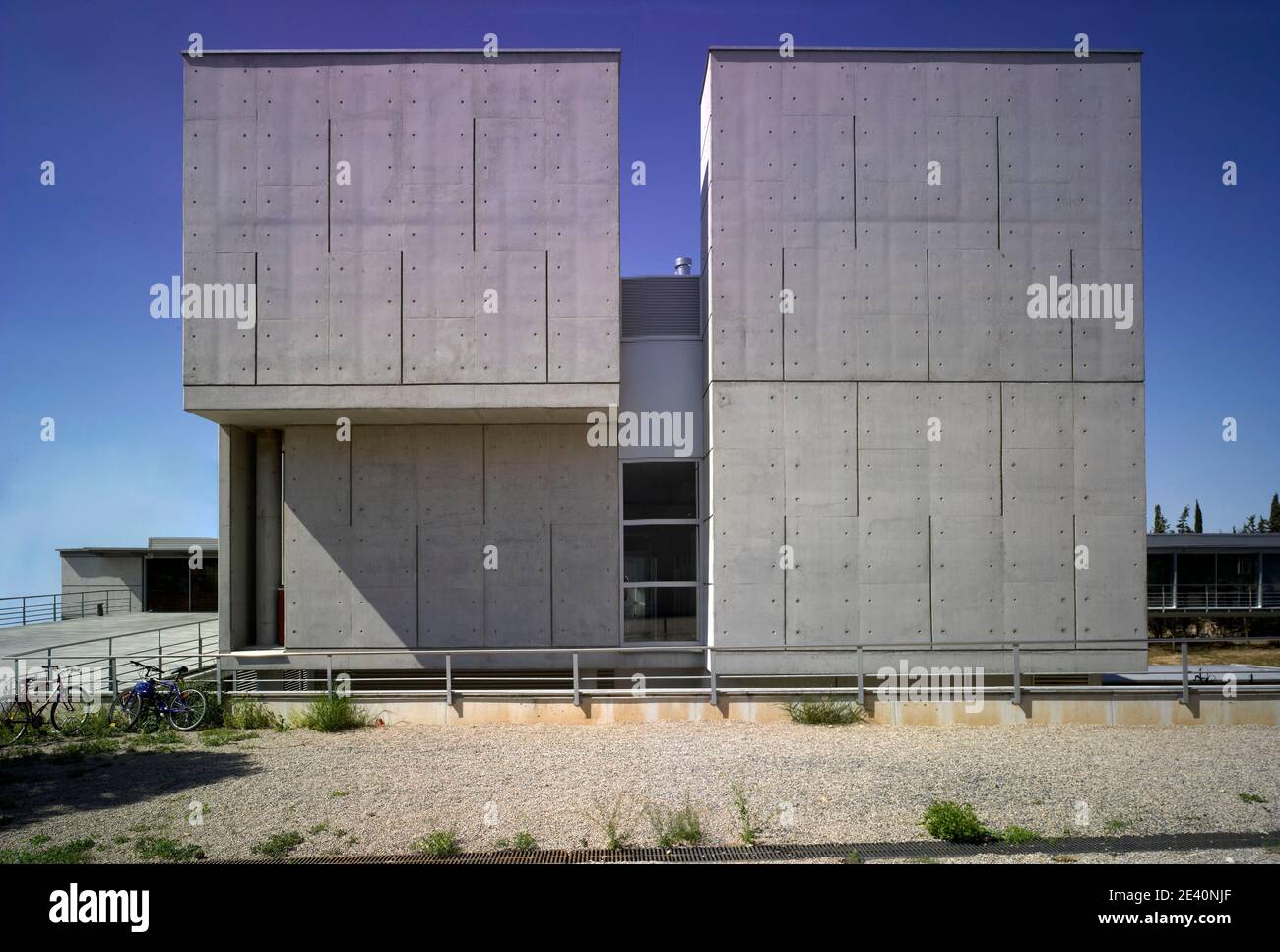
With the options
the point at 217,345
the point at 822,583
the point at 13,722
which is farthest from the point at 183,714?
the point at 822,583

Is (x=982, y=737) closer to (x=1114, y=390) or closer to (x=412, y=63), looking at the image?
(x=1114, y=390)

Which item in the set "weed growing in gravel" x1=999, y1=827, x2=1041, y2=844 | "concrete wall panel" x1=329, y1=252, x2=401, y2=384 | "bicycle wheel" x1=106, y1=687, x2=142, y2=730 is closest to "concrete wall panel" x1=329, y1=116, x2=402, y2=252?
"concrete wall panel" x1=329, y1=252, x2=401, y2=384

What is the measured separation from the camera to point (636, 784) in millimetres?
9172

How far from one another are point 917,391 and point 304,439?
32.8 feet

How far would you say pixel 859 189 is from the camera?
1445 centimetres

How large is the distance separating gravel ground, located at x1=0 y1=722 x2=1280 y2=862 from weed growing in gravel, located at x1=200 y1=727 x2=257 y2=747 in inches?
6.4

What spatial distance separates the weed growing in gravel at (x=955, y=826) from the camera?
7273 millimetres

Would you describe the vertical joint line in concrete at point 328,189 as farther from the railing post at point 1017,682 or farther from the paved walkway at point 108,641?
the railing post at point 1017,682

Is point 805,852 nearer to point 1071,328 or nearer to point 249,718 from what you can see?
point 249,718

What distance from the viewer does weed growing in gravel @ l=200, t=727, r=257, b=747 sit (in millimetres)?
11805

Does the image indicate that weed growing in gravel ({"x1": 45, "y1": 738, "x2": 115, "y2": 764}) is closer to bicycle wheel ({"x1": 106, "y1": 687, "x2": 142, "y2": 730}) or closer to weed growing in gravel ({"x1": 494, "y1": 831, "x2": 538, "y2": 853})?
bicycle wheel ({"x1": 106, "y1": 687, "x2": 142, "y2": 730})

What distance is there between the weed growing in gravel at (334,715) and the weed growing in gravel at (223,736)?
0.75 metres
